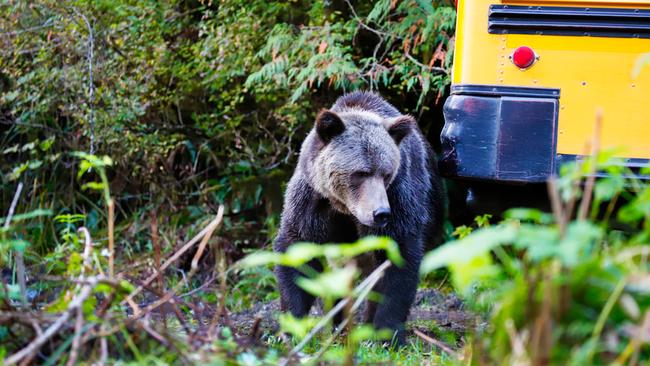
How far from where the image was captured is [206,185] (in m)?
9.46

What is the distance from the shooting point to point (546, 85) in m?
5.32

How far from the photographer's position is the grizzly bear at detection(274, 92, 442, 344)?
5324 mm

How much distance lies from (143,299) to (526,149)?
136 inches

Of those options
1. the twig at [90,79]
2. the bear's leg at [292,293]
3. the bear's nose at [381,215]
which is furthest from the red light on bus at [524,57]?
the twig at [90,79]

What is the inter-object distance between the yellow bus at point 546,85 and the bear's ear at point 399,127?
0.33 metres

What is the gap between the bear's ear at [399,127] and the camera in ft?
18.4

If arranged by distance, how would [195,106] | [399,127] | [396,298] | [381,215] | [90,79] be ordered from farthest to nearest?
1. [195,106]
2. [90,79]
3. [399,127]
4. [396,298]
5. [381,215]

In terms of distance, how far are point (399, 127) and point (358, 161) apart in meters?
0.44

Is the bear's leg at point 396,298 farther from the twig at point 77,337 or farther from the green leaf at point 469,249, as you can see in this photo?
the green leaf at point 469,249

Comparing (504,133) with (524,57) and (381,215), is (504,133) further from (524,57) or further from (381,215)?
(381,215)

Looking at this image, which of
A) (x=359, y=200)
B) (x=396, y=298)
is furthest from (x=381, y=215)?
(x=396, y=298)

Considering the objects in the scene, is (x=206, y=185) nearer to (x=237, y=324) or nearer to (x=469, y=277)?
(x=237, y=324)

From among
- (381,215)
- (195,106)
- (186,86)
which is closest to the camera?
(381,215)

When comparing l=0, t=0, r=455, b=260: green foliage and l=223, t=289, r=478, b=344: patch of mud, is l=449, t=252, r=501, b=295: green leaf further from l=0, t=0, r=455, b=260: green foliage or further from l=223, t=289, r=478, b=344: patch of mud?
l=0, t=0, r=455, b=260: green foliage
